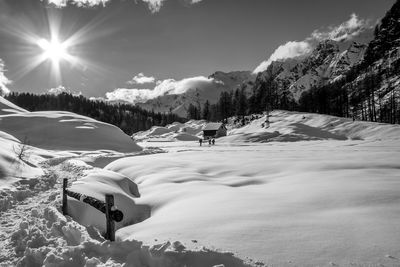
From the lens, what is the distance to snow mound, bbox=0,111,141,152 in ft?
126

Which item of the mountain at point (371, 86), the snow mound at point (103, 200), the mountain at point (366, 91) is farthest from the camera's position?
the mountain at point (371, 86)

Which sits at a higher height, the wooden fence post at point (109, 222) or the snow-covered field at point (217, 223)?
the wooden fence post at point (109, 222)

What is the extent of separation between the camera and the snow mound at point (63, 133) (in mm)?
38328

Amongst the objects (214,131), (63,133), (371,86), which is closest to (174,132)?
(214,131)

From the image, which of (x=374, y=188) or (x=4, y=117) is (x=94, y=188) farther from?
(x=4, y=117)

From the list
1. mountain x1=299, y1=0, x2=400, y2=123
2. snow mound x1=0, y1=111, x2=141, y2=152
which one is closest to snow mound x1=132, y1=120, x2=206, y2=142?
mountain x1=299, y1=0, x2=400, y2=123

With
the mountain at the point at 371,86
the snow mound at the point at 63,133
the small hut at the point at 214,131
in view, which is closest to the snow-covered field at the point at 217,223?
the snow mound at the point at 63,133

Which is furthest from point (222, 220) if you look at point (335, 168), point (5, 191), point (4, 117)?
point (4, 117)

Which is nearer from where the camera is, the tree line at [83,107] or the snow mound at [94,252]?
the snow mound at [94,252]

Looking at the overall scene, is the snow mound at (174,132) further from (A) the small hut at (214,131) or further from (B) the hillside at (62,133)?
(B) the hillside at (62,133)

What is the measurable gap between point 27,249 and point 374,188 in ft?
29.7

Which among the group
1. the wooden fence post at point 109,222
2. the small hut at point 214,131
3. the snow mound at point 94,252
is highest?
the small hut at point 214,131

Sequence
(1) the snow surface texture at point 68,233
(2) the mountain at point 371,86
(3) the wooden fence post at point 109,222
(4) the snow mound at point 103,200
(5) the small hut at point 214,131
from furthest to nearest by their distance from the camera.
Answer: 1. (2) the mountain at point 371,86
2. (5) the small hut at point 214,131
3. (4) the snow mound at point 103,200
4. (3) the wooden fence post at point 109,222
5. (1) the snow surface texture at point 68,233

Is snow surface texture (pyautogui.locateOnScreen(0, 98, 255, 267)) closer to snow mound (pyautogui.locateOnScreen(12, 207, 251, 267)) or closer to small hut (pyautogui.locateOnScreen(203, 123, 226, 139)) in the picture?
Answer: snow mound (pyautogui.locateOnScreen(12, 207, 251, 267))
